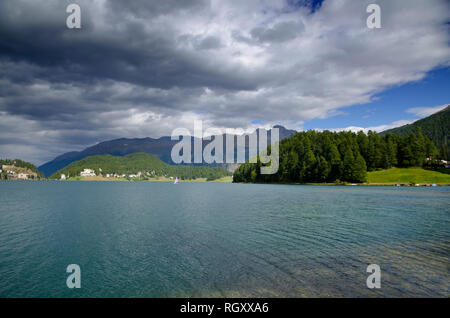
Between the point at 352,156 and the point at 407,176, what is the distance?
3178 centimetres

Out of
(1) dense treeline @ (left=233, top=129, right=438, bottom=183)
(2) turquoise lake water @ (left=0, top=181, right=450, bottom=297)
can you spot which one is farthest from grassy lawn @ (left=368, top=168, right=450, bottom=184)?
(2) turquoise lake water @ (left=0, top=181, right=450, bottom=297)

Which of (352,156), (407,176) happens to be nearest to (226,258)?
(352,156)

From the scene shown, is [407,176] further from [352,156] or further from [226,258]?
[226,258]

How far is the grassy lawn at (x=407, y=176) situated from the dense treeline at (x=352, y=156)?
681cm

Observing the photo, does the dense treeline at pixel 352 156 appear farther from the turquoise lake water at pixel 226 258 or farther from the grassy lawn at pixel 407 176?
the turquoise lake water at pixel 226 258

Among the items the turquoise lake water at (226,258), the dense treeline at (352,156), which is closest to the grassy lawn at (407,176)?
the dense treeline at (352,156)

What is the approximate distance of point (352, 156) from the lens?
15150 centimetres

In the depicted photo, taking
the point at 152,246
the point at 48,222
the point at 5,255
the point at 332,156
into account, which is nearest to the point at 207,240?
the point at 152,246

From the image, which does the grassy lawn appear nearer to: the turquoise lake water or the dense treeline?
the dense treeline

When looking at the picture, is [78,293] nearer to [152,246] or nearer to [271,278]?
[152,246]

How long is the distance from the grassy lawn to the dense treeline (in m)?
6.81
